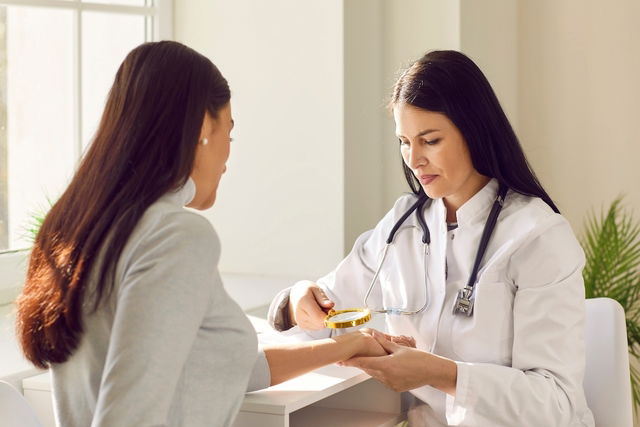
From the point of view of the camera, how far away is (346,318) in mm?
1834

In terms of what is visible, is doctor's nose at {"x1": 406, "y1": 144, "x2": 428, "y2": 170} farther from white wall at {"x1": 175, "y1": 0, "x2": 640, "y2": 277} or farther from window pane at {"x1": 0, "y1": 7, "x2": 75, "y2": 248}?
window pane at {"x1": 0, "y1": 7, "x2": 75, "y2": 248}

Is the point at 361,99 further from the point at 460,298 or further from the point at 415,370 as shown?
the point at 415,370

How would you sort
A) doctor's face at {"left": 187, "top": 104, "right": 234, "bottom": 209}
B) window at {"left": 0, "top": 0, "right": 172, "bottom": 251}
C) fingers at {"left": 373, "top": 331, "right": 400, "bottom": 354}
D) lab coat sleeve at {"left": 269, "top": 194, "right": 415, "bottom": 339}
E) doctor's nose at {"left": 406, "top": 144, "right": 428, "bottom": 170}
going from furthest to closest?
window at {"left": 0, "top": 0, "right": 172, "bottom": 251}, lab coat sleeve at {"left": 269, "top": 194, "right": 415, "bottom": 339}, doctor's nose at {"left": 406, "top": 144, "right": 428, "bottom": 170}, fingers at {"left": 373, "top": 331, "right": 400, "bottom": 354}, doctor's face at {"left": 187, "top": 104, "right": 234, "bottom": 209}

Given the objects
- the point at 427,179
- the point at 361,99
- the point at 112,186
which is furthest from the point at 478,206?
the point at 361,99

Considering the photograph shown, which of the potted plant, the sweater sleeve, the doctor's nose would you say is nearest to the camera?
the sweater sleeve

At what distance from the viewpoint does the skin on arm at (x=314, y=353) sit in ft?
5.50

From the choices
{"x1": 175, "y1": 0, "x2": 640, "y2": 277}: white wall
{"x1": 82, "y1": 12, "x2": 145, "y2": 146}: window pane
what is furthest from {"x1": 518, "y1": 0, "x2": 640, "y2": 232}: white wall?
{"x1": 82, "y1": 12, "x2": 145, "y2": 146}: window pane

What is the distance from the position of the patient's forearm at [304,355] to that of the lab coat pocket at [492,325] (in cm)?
24

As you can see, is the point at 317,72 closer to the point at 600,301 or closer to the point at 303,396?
the point at 600,301

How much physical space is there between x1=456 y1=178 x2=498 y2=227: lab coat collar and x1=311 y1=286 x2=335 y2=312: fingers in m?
0.35

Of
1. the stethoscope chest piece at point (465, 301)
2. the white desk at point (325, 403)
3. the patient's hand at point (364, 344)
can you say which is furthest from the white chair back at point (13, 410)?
the stethoscope chest piece at point (465, 301)

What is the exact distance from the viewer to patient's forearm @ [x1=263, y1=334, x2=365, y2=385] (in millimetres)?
1674

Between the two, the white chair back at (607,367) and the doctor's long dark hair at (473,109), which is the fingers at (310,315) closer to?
the doctor's long dark hair at (473,109)

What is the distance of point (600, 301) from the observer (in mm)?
1985
